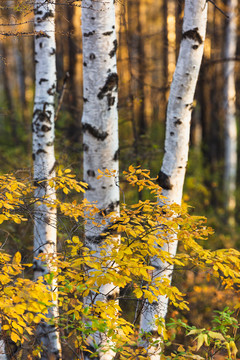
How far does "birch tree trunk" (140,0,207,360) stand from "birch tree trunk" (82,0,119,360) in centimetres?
59

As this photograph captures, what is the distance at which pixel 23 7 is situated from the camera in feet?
10.00

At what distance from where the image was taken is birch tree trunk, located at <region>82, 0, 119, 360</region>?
10.3 ft

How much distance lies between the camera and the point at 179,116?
145 inches

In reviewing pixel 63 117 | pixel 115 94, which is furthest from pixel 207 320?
pixel 63 117

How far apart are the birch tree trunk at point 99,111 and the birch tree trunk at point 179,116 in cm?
59

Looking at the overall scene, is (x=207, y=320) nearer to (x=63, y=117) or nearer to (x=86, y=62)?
(x=86, y=62)

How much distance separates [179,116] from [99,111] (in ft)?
3.20

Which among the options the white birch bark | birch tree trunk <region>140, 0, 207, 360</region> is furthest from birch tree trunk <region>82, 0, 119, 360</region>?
the white birch bark

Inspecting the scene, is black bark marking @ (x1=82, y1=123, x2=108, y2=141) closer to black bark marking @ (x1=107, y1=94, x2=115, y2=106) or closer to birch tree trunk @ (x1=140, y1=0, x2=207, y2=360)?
black bark marking @ (x1=107, y1=94, x2=115, y2=106)

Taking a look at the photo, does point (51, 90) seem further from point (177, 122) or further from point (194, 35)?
point (194, 35)

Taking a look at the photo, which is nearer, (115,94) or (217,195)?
(115,94)

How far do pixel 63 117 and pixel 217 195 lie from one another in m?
5.03

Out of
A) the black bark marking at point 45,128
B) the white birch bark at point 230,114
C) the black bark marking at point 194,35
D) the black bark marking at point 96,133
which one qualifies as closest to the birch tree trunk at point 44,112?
the black bark marking at point 45,128

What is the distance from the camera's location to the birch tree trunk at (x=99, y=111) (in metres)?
3.13
